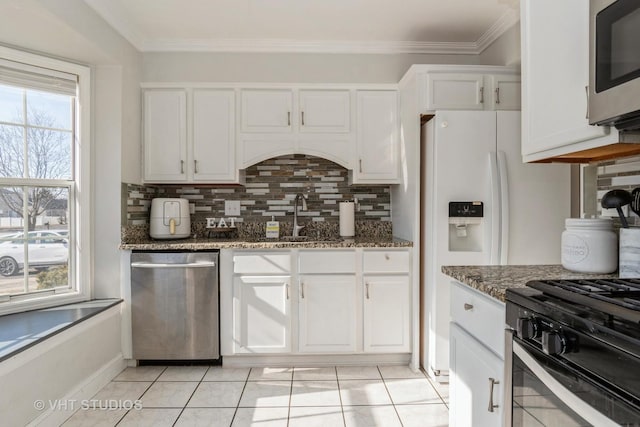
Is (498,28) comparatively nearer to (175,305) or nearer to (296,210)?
→ (296,210)

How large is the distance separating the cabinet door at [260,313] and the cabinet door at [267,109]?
3.94 feet

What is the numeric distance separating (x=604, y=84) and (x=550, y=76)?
320mm

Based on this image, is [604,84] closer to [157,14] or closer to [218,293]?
[218,293]

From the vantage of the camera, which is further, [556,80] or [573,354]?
[556,80]

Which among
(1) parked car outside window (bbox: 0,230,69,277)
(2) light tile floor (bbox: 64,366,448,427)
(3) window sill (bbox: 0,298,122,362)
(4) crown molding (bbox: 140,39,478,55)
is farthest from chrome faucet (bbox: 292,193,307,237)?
(1) parked car outside window (bbox: 0,230,69,277)

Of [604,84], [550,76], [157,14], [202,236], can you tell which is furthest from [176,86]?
[604,84]

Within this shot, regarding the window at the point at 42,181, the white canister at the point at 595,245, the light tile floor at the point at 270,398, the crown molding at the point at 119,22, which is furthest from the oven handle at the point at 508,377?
the crown molding at the point at 119,22

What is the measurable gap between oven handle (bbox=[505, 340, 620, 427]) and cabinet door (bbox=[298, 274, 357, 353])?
1.73 m

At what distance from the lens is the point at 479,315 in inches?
55.6

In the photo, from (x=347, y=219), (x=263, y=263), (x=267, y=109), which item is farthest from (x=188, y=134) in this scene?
(x=347, y=219)

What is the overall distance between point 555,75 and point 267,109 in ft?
7.10

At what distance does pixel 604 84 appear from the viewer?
113cm

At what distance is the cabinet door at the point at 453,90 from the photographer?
2.72 metres

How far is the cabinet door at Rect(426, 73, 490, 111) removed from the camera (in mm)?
2717
